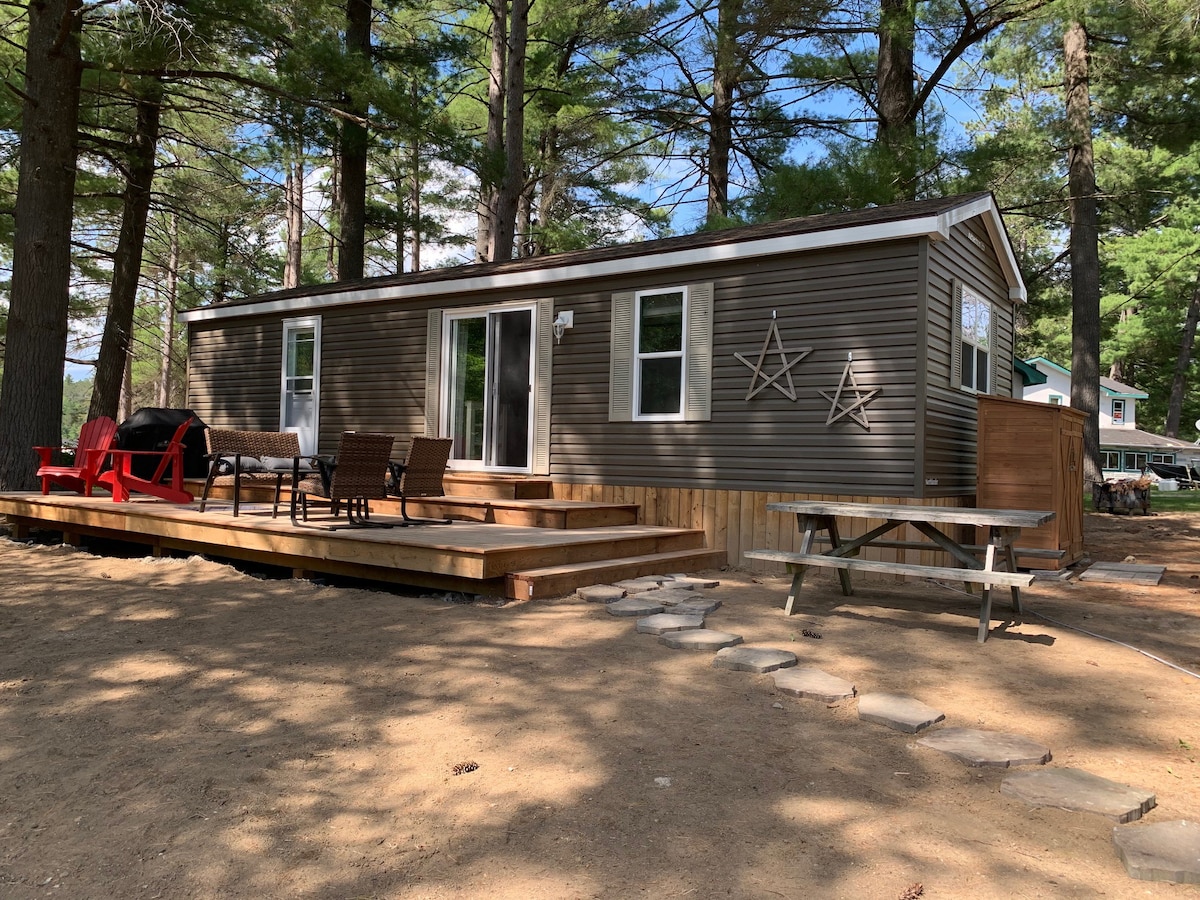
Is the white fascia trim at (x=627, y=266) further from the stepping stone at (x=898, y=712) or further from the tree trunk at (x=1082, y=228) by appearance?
the tree trunk at (x=1082, y=228)

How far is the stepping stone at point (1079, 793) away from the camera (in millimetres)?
2639

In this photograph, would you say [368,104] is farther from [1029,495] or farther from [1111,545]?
[1111,545]

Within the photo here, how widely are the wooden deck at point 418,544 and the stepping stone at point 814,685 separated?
7.15ft

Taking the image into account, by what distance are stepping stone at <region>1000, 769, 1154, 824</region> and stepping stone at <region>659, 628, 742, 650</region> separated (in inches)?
70.2

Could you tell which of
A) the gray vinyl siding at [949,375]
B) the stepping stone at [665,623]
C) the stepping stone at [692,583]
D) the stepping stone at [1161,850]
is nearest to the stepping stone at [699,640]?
the stepping stone at [665,623]

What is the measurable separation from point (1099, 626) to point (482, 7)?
1852cm

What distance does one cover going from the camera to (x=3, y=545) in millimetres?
8797

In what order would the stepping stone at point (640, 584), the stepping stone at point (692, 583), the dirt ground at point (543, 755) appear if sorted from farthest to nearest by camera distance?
the stepping stone at point (692, 583)
the stepping stone at point (640, 584)
the dirt ground at point (543, 755)

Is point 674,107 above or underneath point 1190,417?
above

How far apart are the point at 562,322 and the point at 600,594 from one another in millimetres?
4057

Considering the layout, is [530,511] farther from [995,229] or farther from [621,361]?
[995,229]

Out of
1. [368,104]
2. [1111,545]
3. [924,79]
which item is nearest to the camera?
[1111,545]

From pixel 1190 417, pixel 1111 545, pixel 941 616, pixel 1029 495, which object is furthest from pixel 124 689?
pixel 1190 417

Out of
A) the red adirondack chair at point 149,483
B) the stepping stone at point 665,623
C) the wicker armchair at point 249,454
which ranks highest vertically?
the wicker armchair at point 249,454
